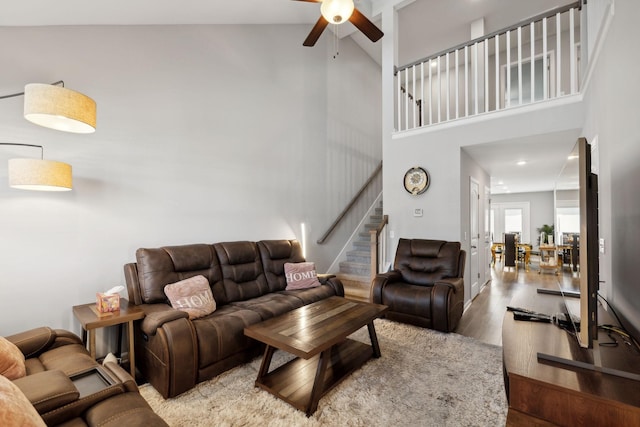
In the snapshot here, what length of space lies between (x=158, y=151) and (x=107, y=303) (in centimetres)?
156

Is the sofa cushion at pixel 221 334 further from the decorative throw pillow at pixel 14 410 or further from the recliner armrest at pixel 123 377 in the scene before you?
the decorative throw pillow at pixel 14 410

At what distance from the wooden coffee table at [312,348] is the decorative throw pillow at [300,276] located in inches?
31.0

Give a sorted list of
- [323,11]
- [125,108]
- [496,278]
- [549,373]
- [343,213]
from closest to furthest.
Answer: [549,373] → [323,11] → [125,108] → [343,213] → [496,278]

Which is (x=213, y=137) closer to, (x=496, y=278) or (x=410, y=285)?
(x=410, y=285)

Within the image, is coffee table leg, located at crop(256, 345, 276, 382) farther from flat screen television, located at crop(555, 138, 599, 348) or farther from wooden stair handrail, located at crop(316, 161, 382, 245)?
wooden stair handrail, located at crop(316, 161, 382, 245)

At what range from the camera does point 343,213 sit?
208 inches

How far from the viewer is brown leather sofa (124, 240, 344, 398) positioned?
2.04 metres

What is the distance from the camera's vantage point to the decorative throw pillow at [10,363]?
4.56ft

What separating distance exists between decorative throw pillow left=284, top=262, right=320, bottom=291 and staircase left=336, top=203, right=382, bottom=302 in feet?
2.86

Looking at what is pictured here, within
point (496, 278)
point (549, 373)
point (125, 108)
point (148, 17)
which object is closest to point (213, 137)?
point (125, 108)

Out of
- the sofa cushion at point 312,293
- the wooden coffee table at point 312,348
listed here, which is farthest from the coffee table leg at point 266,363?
the sofa cushion at point 312,293

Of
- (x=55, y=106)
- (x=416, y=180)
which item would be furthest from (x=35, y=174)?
(x=416, y=180)

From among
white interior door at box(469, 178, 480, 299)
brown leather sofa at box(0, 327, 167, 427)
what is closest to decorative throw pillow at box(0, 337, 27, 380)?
brown leather sofa at box(0, 327, 167, 427)

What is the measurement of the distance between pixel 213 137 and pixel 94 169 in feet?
4.17
